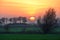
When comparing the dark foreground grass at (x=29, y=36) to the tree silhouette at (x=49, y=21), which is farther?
the tree silhouette at (x=49, y=21)

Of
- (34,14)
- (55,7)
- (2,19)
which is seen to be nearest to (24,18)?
(34,14)

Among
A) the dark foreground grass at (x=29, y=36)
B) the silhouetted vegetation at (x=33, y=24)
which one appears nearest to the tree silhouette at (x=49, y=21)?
the silhouetted vegetation at (x=33, y=24)

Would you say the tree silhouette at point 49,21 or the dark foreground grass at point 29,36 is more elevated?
the tree silhouette at point 49,21

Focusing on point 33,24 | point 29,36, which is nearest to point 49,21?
point 33,24

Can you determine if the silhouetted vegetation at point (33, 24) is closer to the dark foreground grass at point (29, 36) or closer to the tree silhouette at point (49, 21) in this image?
the tree silhouette at point (49, 21)

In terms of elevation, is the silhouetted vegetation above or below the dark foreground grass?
above

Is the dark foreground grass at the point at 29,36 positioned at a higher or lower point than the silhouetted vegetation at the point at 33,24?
lower

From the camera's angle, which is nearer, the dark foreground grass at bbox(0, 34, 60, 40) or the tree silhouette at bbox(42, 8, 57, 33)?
the dark foreground grass at bbox(0, 34, 60, 40)

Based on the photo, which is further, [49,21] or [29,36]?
[49,21]

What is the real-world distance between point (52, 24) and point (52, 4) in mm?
474

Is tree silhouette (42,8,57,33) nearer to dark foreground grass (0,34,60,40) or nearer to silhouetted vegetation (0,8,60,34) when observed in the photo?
silhouetted vegetation (0,8,60,34)

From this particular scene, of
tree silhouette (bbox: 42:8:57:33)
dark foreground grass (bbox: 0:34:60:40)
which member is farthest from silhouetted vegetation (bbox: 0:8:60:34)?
dark foreground grass (bbox: 0:34:60:40)

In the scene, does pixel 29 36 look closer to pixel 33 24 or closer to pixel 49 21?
pixel 33 24

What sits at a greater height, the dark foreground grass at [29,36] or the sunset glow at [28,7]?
the sunset glow at [28,7]
